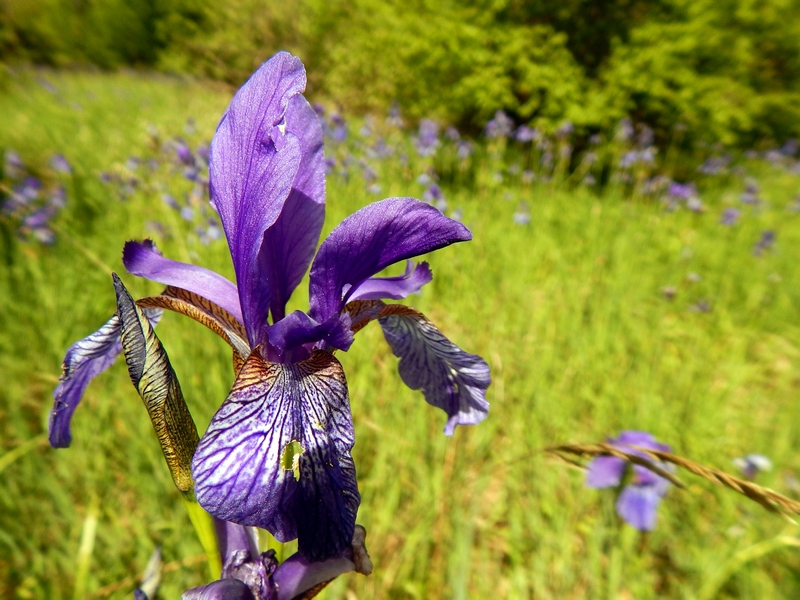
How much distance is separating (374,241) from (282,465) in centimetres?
27

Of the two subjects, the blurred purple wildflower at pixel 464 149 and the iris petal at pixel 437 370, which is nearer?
the iris petal at pixel 437 370

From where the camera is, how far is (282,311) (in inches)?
26.5

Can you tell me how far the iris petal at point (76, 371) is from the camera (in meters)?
0.64

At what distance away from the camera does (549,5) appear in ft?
20.9

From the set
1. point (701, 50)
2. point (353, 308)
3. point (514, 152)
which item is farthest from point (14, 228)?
Result: point (701, 50)

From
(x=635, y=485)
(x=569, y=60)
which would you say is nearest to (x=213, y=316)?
(x=635, y=485)

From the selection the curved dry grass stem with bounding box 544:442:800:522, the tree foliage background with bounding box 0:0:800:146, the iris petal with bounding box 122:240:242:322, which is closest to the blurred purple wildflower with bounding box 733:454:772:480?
the curved dry grass stem with bounding box 544:442:800:522

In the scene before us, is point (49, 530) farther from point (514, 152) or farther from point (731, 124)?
point (731, 124)

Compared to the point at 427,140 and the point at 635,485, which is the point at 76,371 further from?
the point at 427,140

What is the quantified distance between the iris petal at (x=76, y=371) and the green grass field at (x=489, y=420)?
608mm

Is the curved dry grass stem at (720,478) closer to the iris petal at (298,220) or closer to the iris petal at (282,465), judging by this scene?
the iris petal at (282,465)

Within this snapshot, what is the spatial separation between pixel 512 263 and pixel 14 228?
3.21 meters

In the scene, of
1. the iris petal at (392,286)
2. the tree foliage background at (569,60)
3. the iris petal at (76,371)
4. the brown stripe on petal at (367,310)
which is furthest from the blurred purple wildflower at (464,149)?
the iris petal at (76,371)

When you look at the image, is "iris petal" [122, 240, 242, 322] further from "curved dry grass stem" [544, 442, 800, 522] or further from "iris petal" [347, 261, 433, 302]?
"curved dry grass stem" [544, 442, 800, 522]
